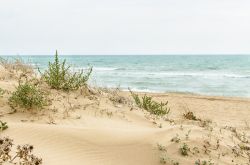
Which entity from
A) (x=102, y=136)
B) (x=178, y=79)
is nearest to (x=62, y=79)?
(x=102, y=136)

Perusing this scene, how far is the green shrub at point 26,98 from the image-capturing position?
6785 mm

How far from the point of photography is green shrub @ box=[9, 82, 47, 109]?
6.79m

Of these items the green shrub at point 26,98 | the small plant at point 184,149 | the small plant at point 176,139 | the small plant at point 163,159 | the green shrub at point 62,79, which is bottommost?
the small plant at point 163,159

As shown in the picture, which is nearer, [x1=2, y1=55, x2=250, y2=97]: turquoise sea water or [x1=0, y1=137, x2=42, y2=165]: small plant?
[x1=0, y1=137, x2=42, y2=165]: small plant

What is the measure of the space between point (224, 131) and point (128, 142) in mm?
2185

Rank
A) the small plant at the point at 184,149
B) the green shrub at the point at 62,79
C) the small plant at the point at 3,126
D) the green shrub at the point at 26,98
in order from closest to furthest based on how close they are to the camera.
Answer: the small plant at the point at 184,149 < the small plant at the point at 3,126 < the green shrub at the point at 26,98 < the green shrub at the point at 62,79

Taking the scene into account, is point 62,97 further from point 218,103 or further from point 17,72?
point 218,103

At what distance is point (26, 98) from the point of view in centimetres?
676

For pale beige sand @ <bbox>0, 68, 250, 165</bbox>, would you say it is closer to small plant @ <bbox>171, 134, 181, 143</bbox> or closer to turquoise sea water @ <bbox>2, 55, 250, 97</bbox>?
small plant @ <bbox>171, 134, 181, 143</bbox>

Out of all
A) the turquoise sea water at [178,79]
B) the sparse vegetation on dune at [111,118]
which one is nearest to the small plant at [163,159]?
the sparse vegetation on dune at [111,118]

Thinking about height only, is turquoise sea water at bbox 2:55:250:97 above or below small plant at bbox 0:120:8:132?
below

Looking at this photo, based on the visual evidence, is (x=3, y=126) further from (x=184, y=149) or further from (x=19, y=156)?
(x=184, y=149)

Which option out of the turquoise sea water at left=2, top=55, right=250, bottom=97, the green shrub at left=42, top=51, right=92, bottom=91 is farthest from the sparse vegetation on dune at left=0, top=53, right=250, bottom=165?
the turquoise sea water at left=2, top=55, right=250, bottom=97

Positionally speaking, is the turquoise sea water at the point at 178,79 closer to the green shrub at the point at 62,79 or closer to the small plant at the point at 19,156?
the green shrub at the point at 62,79
